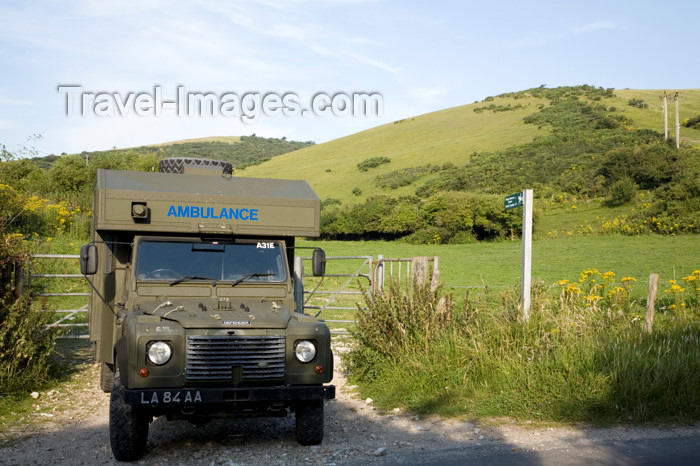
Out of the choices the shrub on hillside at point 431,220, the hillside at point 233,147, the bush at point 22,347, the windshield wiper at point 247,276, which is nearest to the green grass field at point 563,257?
the shrub on hillside at point 431,220

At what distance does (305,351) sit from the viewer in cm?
667

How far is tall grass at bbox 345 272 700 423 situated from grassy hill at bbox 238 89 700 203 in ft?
178

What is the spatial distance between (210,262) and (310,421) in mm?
2268

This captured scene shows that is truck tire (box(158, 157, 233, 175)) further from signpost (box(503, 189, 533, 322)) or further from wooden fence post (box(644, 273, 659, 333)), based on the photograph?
wooden fence post (box(644, 273, 659, 333))

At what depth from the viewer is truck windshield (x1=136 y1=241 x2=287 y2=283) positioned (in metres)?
7.57

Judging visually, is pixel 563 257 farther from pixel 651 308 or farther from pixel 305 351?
pixel 305 351

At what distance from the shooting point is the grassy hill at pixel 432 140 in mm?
74500

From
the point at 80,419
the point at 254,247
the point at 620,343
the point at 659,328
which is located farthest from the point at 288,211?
the point at 659,328

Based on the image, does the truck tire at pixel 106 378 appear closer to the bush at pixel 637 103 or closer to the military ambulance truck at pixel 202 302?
the military ambulance truck at pixel 202 302

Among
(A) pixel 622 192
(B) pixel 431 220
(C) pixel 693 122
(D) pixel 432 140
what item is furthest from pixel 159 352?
(D) pixel 432 140

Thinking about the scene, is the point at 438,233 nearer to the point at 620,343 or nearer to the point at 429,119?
the point at 620,343

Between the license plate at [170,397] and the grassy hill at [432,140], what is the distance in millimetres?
58129

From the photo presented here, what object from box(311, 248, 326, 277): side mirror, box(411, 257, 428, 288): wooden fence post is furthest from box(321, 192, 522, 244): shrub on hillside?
box(311, 248, 326, 277): side mirror

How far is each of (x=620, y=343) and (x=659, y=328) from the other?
125 cm
